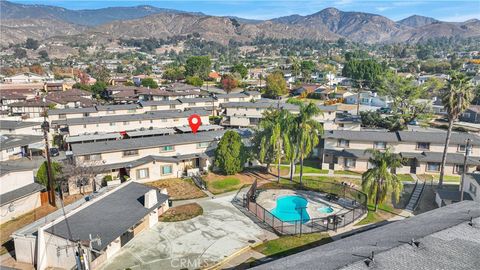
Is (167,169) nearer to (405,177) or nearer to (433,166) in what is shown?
(405,177)

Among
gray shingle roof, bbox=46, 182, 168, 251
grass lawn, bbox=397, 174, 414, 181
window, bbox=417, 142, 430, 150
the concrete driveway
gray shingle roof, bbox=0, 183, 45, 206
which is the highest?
window, bbox=417, 142, 430, 150

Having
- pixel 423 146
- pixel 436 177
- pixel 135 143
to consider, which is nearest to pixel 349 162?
pixel 423 146

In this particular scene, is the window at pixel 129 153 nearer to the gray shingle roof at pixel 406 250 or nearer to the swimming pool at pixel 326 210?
the swimming pool at pixel 326 210

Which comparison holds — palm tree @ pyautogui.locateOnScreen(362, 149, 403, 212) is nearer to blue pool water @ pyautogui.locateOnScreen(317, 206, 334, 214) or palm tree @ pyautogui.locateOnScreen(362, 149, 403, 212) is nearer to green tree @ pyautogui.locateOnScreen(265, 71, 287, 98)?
blue pool water @ pyautogui.locateOnScreen(317, 206, 334, 214)

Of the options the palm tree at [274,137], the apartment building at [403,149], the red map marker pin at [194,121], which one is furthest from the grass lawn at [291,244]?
the red map marker pin at [194,121]

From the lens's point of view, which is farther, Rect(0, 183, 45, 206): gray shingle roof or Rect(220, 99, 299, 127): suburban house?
Rect(220, 99, 299, 127): suburban house

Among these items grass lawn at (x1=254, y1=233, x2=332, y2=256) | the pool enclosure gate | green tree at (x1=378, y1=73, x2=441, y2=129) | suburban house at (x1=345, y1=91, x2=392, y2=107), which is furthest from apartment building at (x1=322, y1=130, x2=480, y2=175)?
suburban house at (x1=345, y1=91, x2=392, y2=107)
